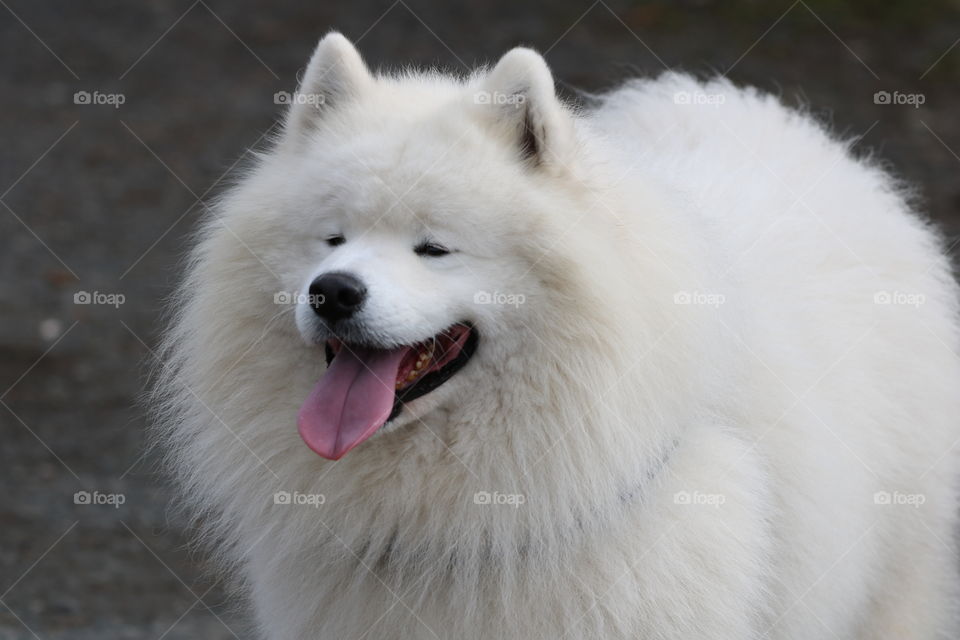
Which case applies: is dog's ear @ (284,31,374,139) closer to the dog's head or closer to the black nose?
the dog's head

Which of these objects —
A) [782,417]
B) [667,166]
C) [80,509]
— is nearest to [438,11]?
[80,509]

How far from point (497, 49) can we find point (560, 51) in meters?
0.65

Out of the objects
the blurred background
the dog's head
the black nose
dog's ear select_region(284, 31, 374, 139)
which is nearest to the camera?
the black nose

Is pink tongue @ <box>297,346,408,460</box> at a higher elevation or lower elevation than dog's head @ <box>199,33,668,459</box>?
lower

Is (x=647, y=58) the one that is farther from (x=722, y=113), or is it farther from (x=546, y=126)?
(x=546, y=126)

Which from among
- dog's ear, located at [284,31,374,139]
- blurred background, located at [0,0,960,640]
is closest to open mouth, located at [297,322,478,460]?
dog's ear, located at [284,31,374,139]

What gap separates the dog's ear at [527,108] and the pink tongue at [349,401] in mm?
693

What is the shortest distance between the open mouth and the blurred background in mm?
2352

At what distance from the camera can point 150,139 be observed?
447 inches

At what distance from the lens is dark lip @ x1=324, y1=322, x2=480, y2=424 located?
335 cm

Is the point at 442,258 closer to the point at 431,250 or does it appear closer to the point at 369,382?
the point at 431,250

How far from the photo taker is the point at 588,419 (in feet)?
11.2

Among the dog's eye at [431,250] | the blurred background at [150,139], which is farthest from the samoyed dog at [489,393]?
the blurred background at [150,139]

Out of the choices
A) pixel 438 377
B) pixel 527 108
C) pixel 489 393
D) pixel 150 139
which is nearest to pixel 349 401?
pixel 438 377
